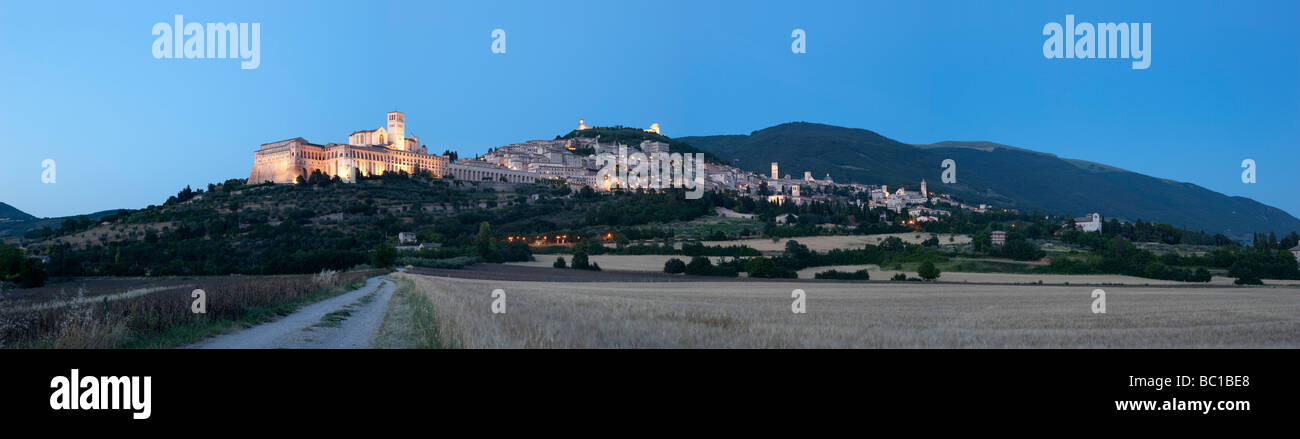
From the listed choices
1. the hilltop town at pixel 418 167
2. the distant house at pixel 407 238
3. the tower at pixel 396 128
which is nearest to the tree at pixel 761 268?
the distant house at pixel 407 238

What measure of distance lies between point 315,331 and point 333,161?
153783 mm

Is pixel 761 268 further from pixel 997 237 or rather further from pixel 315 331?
pixel 315 331

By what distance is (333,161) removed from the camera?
150750 millimetres

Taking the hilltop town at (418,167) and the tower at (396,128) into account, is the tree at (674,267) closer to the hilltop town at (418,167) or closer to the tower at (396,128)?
the hilltop town at (418,167)

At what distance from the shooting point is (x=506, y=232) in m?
92.9

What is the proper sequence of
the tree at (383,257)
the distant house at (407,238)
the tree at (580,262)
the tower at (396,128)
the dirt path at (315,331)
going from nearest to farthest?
the dirt path at (315,331)
the tree at (383,257)
the tree at (580,262)
the distant house at (407,238)
the tower at (396,128)

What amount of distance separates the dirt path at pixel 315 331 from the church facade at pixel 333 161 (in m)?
129

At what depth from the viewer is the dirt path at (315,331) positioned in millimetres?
11508

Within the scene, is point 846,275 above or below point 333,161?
below

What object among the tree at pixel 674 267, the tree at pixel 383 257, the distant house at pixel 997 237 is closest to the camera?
the tree at pixel 674 267

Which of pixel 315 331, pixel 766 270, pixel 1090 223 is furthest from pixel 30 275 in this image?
pixel 1090 223

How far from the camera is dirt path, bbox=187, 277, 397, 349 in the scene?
1151 cm
